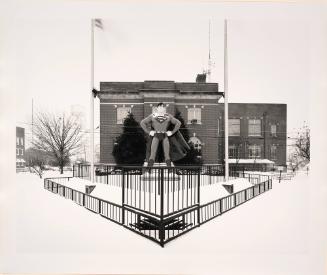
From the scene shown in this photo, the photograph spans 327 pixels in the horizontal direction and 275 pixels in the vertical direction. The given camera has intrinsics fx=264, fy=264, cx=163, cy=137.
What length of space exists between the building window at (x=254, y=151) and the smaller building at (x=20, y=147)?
2405mm

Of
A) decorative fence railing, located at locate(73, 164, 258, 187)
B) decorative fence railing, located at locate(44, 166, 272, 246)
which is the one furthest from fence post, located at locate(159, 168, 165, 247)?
decorative fence railing, located at locate(73, 164, 258, 187)

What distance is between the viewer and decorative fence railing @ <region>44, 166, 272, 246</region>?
98.7 inches

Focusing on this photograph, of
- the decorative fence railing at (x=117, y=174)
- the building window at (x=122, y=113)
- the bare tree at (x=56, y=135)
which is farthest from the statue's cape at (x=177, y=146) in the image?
the bare tree at (x=56, y=135)

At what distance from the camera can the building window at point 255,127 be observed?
273 centimetres

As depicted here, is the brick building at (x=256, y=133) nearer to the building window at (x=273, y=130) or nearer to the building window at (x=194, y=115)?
the building window at (x=273, y=130)

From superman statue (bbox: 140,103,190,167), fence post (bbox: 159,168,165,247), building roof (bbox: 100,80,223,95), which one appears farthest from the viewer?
building roof (bbox: 100,80,223,95)

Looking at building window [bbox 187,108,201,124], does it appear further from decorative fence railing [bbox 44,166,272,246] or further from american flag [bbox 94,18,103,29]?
american flag [bbox 94,18,103,29]

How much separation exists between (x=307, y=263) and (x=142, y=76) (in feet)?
8.63

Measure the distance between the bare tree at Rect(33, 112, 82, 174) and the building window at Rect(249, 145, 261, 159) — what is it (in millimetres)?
1817

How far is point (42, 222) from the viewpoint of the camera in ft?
9.34

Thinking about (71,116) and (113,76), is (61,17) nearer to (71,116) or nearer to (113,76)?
(113,76)

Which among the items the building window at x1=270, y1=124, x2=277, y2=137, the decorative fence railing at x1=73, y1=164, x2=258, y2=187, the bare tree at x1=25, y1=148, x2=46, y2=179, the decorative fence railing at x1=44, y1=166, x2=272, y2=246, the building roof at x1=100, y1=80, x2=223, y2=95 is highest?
the building roof at x1=100, y1=80, x2=223, y2=95

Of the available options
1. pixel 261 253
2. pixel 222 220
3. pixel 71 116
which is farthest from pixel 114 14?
pixel 261 253

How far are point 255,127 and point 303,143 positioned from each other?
55 centimetres
